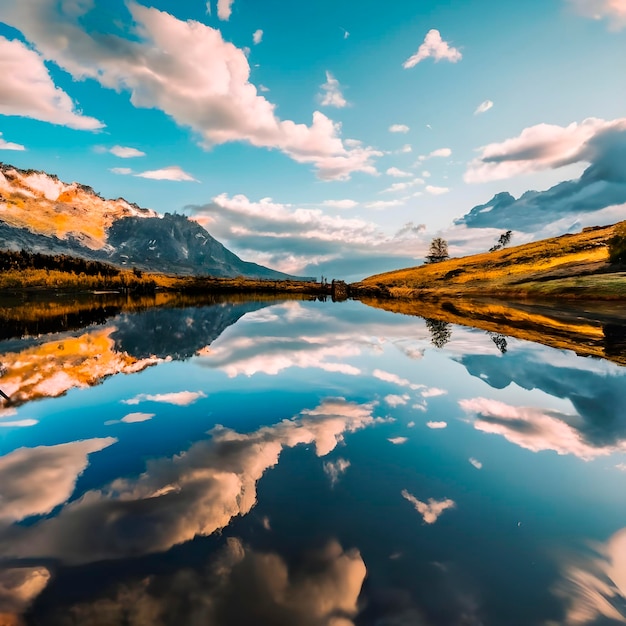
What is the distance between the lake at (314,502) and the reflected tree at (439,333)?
56.5 ft

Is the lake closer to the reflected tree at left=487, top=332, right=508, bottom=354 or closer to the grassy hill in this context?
the reflected tree at left=487, top=332, right=508, bottom=354

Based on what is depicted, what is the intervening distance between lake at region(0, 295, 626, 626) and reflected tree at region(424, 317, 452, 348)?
17229 mm

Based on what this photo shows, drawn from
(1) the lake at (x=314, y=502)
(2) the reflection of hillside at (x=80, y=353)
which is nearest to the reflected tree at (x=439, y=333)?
(1) the lake at (x=314, y=502)

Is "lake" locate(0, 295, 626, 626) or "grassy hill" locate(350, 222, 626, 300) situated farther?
"grassy hill" locate(350, 222, 626, 300)

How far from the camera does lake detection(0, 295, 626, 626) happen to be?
7.19 metres

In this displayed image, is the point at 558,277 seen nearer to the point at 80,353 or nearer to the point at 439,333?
the point at 439,333

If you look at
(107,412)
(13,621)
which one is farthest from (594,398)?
(107,412)

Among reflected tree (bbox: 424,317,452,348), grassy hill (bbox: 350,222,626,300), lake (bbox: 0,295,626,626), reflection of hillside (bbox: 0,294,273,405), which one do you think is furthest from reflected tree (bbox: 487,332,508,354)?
grassy hill (bbox: 350,222,626,300)

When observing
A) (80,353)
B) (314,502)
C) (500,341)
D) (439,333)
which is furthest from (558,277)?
(314,502)

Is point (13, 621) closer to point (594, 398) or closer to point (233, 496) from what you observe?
point (233, 496)

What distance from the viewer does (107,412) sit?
19.5 m

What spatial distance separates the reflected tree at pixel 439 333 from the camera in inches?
1688

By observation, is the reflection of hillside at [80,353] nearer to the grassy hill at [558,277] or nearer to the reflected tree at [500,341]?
the reflected tree at [500,341]

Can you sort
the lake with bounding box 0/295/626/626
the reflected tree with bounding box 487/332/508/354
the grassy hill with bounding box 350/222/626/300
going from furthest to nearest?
1. the grassy hill with bounding box 350/222/626/300
2. the reflected tree with bounding box 487/332/508/354
3. the lake with bounding box 0/295/626/626
